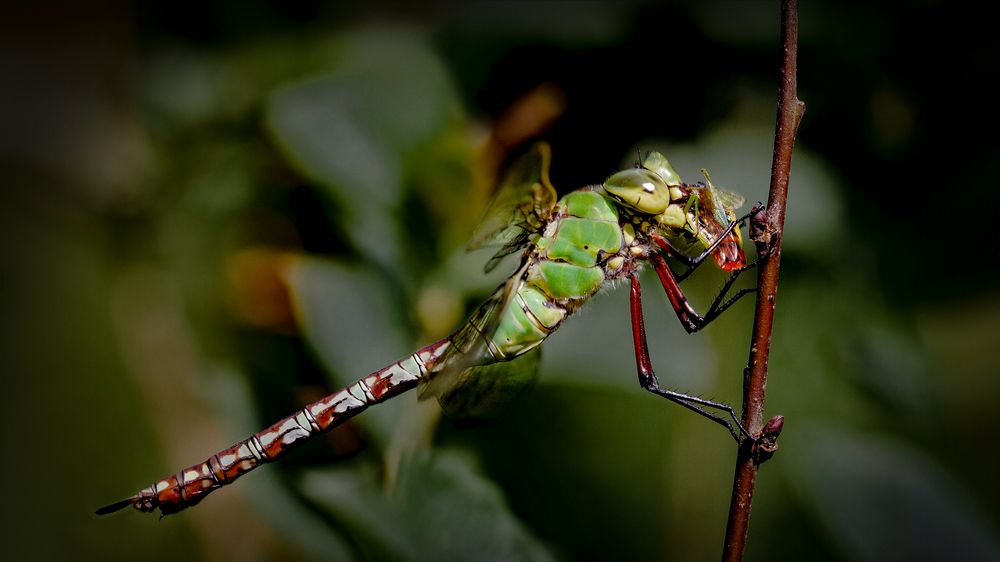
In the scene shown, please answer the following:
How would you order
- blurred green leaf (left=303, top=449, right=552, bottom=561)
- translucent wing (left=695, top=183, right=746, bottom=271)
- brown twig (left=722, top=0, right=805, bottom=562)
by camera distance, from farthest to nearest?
blurred green leaf (left=303, top=449, right=552, bottom=561) → translucent wing (left=695, top=183, right=746, bottom=271) → brown twig (left=722, top=0, right=805, bottom=562)

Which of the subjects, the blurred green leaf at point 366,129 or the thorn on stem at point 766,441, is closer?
the thorn on stem at point 766,441

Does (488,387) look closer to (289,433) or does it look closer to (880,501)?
(289,433)

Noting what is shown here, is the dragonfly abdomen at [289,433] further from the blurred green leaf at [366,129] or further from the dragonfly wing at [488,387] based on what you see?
the blurred green leaf at [366,129]

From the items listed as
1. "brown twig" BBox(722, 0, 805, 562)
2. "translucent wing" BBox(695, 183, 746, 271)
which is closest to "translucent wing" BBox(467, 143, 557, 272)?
"translucent wing" BBox(695, 183, 746, 271)

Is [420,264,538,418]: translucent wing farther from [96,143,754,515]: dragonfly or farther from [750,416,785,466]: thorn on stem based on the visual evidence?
[750,416,785,466]: thorn on stem

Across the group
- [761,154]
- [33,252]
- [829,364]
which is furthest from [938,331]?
[33,252]

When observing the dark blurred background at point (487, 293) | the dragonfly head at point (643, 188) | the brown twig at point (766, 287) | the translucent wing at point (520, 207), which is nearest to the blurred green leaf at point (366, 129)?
the dark blurred background at point (487, 293)

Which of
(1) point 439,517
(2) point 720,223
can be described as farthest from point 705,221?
(1) point 439,517
